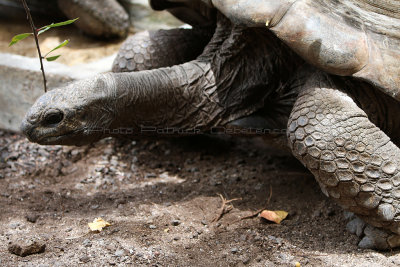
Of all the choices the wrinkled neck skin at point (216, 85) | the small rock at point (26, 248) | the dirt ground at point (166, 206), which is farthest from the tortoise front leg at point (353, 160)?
the small rock at point (26, 248)

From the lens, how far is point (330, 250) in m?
2.95

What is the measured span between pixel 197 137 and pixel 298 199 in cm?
134

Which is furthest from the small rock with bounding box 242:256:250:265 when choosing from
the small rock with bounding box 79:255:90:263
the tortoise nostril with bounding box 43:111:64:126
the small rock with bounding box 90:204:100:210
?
the tortoise nostril with bounding box 43:111:64:126

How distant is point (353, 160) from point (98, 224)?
1.59 meters

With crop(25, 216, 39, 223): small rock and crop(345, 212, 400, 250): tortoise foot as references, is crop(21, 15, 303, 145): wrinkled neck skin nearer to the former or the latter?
crop(25, 216, 39, 223): small rock

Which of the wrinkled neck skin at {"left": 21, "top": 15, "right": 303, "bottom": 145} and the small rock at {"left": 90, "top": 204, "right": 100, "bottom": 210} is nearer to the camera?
the wrinkled neck skin at {"left": 21, "top": 15, "right": 303, "bottom": 145}

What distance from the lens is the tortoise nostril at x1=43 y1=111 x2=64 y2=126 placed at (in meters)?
2.91

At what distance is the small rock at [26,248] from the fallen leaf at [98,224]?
0.36m

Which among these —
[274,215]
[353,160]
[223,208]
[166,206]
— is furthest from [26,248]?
[353,160]

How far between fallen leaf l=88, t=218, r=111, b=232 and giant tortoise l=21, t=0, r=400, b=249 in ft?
1.67

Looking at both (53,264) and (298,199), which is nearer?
(53,264)

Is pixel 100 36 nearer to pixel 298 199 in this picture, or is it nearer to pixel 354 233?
pixel 298 199

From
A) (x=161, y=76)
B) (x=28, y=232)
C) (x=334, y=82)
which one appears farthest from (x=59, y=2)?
(x=334, y=82)

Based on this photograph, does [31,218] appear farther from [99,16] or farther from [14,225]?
[99,16]
